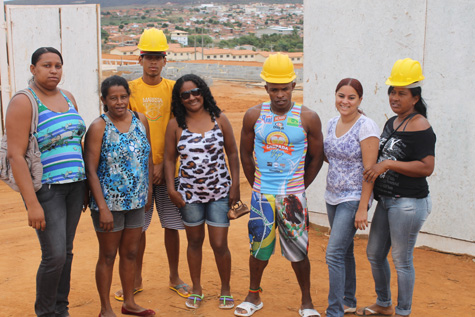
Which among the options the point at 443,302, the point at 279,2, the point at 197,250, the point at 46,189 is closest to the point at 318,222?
the point at 443,302

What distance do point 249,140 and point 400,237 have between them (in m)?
1.46

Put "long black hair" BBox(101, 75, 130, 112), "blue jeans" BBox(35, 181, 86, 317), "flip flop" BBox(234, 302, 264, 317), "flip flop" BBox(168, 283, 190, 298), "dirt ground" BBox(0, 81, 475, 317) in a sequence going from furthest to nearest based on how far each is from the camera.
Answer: "flip flop" BBox(168, 283, 190, 298), "dirt ground" BBox(0, 81, 475, 317), "flip flop" BBox(234, 302, 264, 317), "long black hair" BBox(101, 75, 130, 112), "blue jeans" BBox(35, 181, 86, 317)

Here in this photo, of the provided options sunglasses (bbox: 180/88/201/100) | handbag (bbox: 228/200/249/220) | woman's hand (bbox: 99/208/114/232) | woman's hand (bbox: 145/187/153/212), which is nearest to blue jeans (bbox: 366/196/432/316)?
handbag (bbox: 228/200/249/220)

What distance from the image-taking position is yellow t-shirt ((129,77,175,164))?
4887mm

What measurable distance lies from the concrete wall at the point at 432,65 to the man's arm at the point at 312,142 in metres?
2.26

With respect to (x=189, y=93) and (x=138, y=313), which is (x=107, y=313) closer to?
(x=138, y=313)

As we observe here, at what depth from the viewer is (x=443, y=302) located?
5227 millimetres

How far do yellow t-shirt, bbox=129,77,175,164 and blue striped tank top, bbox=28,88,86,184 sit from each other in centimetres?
84

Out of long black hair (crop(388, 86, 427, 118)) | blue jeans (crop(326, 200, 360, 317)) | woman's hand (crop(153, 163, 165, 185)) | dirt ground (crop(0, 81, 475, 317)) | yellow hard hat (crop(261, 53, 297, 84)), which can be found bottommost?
dirt ground (crop(0, 81, 475, 317))

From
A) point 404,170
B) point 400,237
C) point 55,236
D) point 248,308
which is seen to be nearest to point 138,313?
point 248,308

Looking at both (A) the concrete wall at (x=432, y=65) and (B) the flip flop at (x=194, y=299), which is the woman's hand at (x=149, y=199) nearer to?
(B) the flip flop at (x=194, y=299)

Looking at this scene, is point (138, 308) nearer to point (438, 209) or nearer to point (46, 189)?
point (46, 189)

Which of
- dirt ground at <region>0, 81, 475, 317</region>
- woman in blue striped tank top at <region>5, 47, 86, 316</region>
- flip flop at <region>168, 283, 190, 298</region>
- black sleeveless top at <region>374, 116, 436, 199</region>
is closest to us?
woman in blue striped tank top at <region>5, 47, 86, 316</region>

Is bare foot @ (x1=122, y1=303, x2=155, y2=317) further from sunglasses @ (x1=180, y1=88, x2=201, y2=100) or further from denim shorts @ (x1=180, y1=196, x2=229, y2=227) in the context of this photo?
sunglasses @ (x1=180, y1=88, x2=201, y2=100)
